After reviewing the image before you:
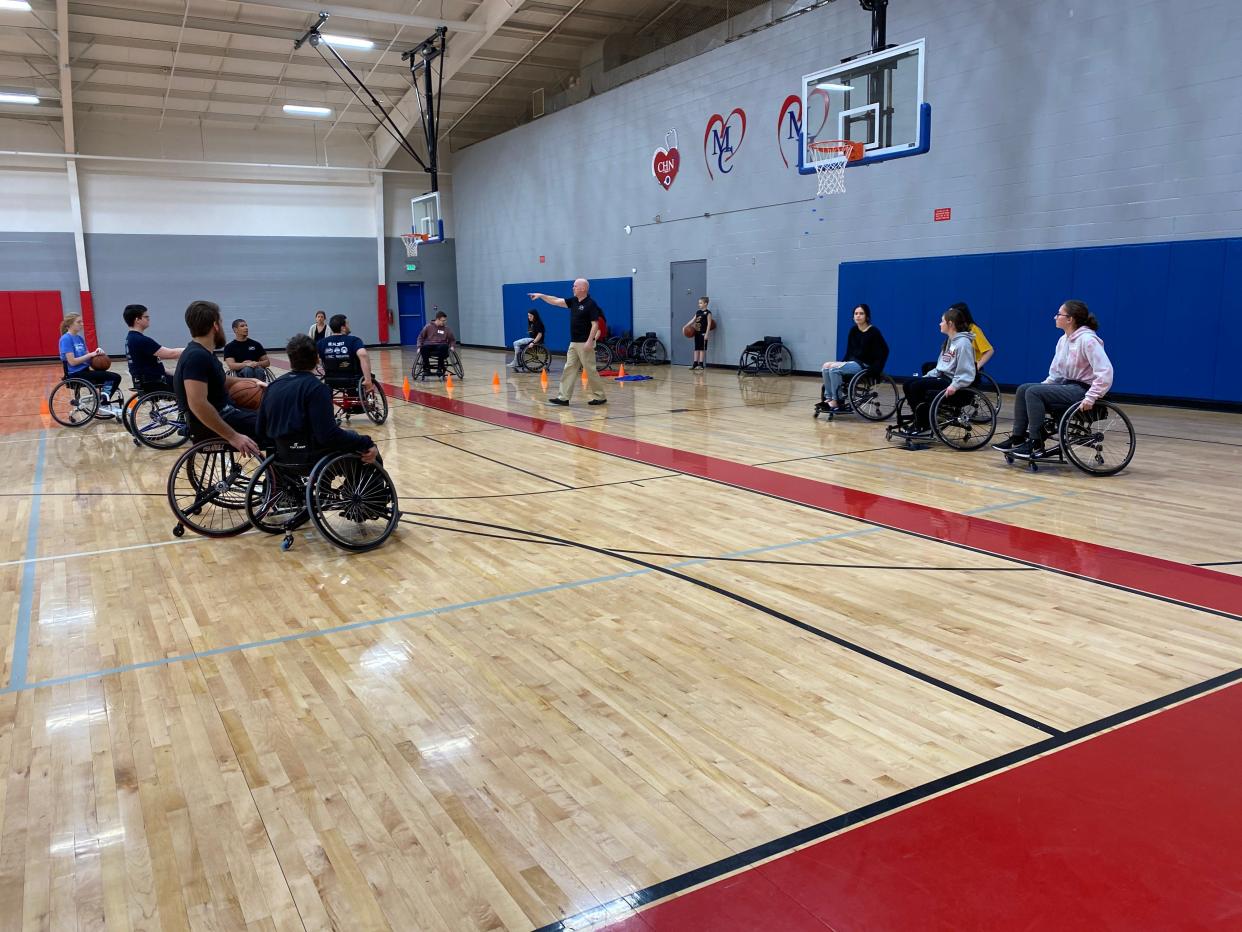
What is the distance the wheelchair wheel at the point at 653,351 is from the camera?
15820 millimetres

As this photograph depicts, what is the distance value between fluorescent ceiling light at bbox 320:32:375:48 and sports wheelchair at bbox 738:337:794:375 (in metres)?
8.08

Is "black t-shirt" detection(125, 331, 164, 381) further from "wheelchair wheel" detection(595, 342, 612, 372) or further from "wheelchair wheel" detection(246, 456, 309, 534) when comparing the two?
"wheelchair wheel" detection(595, 342, 612, 372)

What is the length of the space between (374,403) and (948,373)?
5.32m

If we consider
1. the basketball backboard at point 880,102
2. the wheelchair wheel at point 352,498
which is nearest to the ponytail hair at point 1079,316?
the basketball backboard at point 880,102

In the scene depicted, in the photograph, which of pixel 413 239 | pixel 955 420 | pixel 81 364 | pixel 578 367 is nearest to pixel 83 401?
pixel 81 364

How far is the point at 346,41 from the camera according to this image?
14.6 m

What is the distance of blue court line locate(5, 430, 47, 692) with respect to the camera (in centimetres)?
307

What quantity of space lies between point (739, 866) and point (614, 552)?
248 centimetres

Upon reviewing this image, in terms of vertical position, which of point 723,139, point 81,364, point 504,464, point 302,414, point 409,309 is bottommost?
point 504,464

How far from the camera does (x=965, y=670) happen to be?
298 cm

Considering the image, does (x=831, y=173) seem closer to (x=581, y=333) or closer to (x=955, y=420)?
(x=581, y=333)

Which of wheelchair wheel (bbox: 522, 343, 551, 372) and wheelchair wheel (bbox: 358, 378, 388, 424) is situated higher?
wheelchair wheel (bbox: 522, 343, 551, 372)

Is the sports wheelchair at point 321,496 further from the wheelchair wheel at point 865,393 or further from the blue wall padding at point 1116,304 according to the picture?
the blue wall padding at point 1116,304

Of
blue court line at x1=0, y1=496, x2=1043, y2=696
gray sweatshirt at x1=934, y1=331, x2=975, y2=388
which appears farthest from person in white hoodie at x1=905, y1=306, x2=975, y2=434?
blue court line at x1=0, y1=496, x2=1043, y2=696
